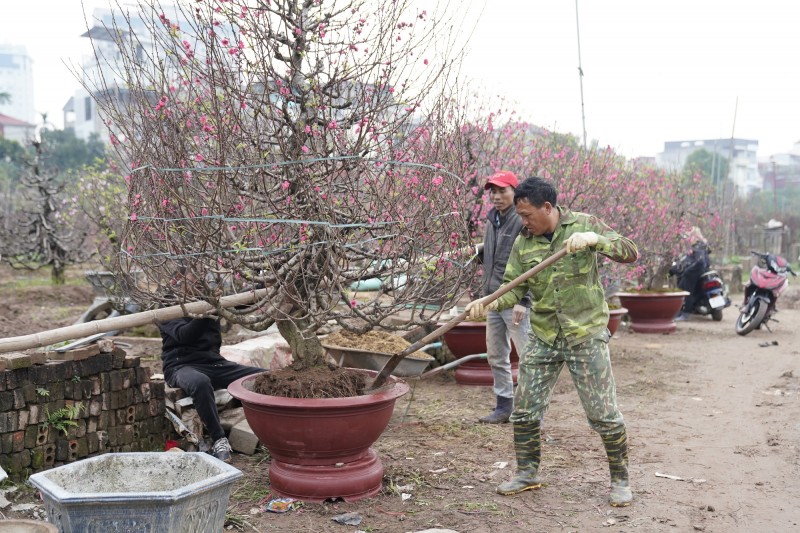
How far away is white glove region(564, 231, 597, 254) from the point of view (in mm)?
3855

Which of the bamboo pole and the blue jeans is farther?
the blue jeans

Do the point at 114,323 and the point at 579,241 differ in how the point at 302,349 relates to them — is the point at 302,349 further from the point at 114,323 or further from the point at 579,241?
the point at 579,241

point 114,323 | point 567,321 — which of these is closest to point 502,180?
point 567,321

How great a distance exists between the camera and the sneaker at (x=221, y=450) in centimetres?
488

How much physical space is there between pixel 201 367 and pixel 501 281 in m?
2.24

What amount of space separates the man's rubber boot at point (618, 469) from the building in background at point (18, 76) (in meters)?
147

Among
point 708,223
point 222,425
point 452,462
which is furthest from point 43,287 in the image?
point 708,223

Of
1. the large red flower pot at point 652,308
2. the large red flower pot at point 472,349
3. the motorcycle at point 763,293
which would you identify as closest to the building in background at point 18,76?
A: the large red flower pot at point 652,308

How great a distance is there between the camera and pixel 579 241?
386 centimetres

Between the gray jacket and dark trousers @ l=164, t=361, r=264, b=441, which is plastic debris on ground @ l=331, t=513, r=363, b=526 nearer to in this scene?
dark trousers @ l=164, t=361, r=264, b=441

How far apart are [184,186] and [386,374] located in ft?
4.89

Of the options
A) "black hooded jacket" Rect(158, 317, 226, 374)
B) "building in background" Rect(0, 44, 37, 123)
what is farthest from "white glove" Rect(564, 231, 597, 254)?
"building in background" Rect(0, 44, 37, 123)

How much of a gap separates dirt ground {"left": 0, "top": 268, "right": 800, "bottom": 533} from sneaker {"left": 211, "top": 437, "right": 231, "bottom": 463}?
0.12m

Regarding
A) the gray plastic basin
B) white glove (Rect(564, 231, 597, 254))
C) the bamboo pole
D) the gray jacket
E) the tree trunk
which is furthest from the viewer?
the gray jacket
